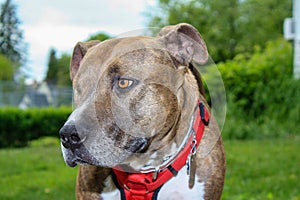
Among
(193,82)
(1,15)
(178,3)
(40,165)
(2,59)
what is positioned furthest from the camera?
(178,3)

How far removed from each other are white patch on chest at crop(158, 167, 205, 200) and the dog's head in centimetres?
15

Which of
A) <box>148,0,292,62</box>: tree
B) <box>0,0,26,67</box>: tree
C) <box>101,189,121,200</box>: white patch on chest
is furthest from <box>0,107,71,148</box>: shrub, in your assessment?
<box>148,0,292,62</box>: tree

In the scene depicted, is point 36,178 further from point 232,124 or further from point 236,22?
point 236,22

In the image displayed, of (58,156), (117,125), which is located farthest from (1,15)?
(58,156)

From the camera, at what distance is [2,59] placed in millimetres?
5422

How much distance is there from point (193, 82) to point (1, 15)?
2.18 m

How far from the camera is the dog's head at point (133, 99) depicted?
7.13ft

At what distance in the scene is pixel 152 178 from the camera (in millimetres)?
2639

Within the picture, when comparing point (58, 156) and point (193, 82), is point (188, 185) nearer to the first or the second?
point (193, 82)

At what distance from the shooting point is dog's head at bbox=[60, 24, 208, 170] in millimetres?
2174

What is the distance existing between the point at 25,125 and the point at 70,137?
9872mm

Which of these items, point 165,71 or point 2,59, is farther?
point 2,59

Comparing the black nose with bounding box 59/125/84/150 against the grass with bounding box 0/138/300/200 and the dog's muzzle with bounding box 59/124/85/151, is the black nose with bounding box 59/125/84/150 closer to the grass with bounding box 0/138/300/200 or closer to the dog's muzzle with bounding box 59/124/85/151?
the dog's muzzle with bounding box 59/124/85/151

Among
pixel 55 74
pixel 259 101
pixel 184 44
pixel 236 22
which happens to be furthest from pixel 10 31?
pixel 236 22
